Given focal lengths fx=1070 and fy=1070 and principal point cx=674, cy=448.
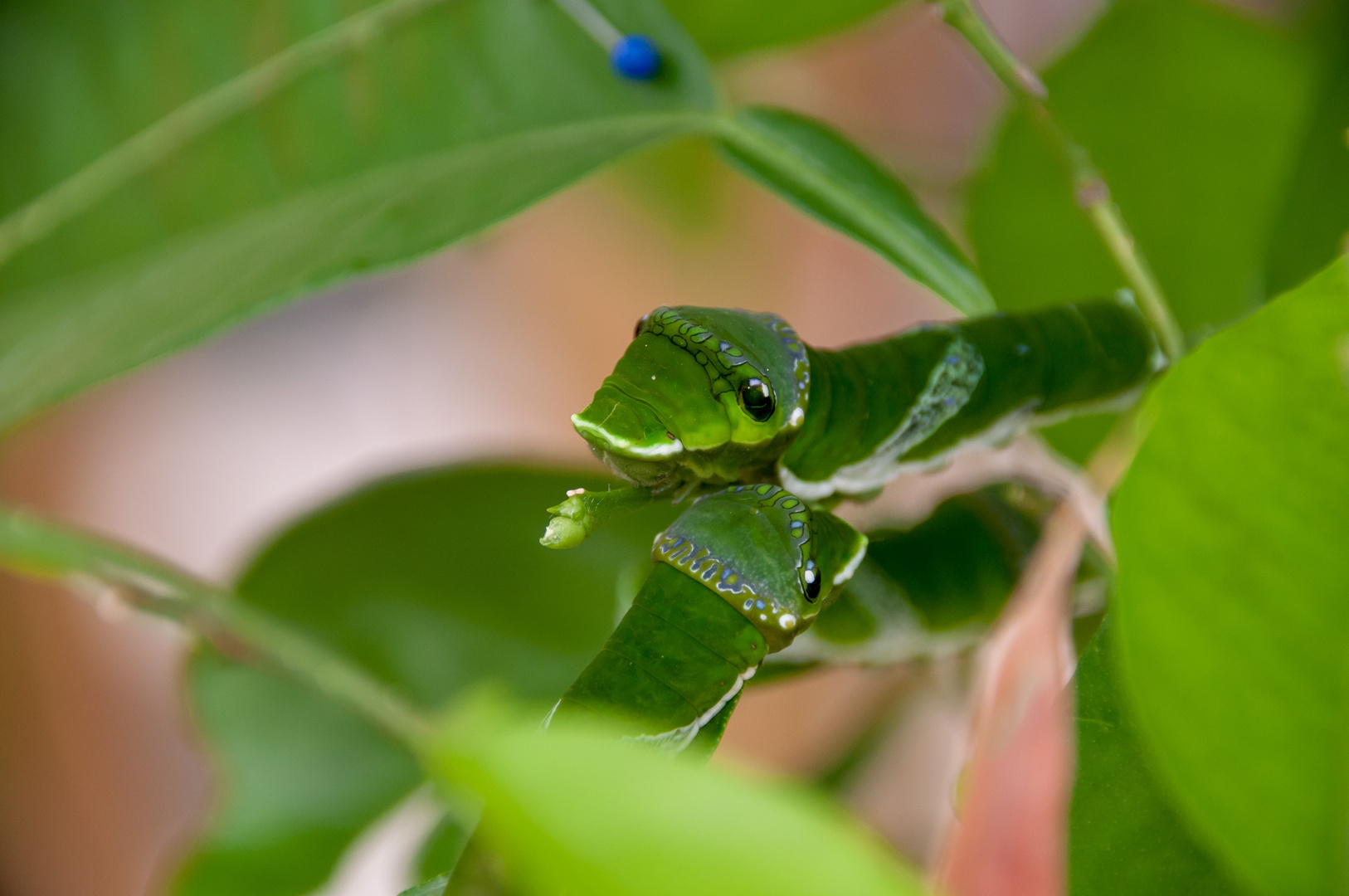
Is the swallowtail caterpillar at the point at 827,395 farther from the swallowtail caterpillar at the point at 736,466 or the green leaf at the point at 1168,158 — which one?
the green leaf at the point at 1168,158

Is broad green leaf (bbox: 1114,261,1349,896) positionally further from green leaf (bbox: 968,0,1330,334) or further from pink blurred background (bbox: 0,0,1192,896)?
pink blurred background (bbox: 0,0,1192,896)

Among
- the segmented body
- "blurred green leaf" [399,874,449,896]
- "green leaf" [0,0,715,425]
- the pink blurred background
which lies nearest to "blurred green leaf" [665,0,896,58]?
"green leaf" [0,0,715,425]

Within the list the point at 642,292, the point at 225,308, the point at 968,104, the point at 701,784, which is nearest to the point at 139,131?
the point at 225,308

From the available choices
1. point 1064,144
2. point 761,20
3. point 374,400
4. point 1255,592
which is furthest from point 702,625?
point 374,400

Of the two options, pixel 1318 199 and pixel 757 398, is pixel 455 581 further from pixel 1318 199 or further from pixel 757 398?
pixel 1318 199

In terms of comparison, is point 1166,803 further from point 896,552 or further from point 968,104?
point 968,104

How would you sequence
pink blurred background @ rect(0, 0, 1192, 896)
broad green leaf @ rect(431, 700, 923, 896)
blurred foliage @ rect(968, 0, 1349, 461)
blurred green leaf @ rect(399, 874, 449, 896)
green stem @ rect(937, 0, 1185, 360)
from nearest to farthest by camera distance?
broad green leaf @ rect(431, 700, 923, 896) → blurred green leaf @ rect(399, 874, 449, 896) → green stem @ rect(937, 0, 1185, 360) → blurred foliage @ rect(968, 0, 1349, 461) → pink blurred background @ rect(0, 0, 1192, 896)
